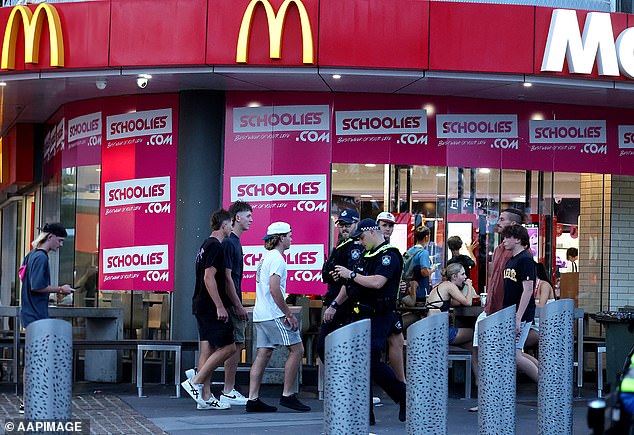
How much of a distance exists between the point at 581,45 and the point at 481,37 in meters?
1.21

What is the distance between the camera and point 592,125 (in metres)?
16.4

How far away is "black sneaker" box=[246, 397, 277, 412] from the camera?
12094 millimetres

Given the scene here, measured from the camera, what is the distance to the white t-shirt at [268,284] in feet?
38.7

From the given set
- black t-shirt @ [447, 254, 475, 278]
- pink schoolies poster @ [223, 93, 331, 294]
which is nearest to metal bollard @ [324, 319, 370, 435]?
black t-shirt @ [447, 254, 475, 278]

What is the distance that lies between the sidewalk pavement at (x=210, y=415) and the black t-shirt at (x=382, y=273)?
118 cm

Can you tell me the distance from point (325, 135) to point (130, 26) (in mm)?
2863

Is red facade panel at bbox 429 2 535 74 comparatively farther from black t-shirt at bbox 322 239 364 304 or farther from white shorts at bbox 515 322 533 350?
white shorts at bbox 515 322 533 350

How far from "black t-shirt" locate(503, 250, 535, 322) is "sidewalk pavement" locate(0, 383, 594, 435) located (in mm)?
1253

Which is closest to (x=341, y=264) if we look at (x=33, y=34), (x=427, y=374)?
(x=427, y=374)

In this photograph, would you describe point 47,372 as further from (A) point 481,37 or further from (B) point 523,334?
(A) point 481,37

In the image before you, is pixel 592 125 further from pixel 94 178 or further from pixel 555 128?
pixel 94 178

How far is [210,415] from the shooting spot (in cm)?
1198

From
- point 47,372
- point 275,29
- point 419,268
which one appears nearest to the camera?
point 47,372

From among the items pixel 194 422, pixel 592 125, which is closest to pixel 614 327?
pixel 194 422
